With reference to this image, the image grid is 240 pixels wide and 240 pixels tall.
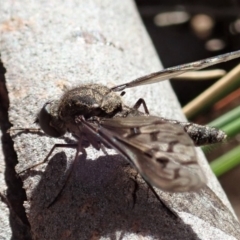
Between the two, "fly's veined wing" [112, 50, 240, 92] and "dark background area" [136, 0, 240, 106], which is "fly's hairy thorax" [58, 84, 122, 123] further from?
"dark background area" [136, 0, 240, 106]

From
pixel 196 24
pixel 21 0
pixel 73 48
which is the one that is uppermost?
pixel 196 24

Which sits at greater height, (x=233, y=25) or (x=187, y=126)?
(x=233, y=25)

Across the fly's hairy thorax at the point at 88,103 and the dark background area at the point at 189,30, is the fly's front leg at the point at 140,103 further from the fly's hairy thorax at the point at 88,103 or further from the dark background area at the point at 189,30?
the dark background area at the point at 189,30

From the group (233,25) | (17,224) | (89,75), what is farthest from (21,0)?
(233,25)

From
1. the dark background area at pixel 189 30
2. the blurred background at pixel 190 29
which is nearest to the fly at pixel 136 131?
the blurred background at pixel 190 29

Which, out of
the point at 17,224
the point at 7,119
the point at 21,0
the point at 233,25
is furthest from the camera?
the point at 233,25

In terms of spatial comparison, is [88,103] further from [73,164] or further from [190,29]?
[190,29]

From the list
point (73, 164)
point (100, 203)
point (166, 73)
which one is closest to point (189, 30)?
point (166, 73)

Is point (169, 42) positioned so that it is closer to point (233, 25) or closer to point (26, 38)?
point (233, 25)
